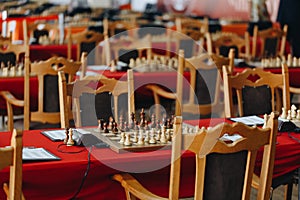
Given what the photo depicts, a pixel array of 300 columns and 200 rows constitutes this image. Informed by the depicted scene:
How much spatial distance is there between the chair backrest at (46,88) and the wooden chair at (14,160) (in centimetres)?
221

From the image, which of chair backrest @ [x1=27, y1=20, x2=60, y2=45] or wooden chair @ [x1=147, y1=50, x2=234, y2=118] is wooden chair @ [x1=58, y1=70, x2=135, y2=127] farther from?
chair backrest @ [x1=27, y1=20, x2=60, y2=45]

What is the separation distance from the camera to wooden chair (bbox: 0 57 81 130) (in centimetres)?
468

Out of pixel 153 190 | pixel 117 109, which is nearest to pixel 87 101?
pixel 117 109

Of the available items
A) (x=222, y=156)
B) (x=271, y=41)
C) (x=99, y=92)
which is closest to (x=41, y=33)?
(x=271, y=41)

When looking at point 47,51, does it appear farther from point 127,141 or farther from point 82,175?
point 82,175

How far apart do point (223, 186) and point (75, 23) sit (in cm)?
841

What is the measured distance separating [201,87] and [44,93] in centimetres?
128

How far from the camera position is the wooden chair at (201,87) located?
17.3 ft

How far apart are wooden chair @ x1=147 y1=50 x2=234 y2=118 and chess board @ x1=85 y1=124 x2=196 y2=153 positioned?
6.34 feet

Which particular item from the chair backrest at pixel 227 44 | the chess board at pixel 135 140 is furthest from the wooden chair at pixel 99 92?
the chair backrest at pixel 227 44

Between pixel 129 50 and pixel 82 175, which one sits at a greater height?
pixel 129 50

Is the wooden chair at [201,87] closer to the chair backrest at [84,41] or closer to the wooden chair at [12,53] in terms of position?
the wooden chair at [12,53]

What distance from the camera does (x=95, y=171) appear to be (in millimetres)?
2875

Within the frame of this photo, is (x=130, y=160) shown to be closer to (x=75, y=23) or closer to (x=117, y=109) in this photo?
(x=117, y=109)
